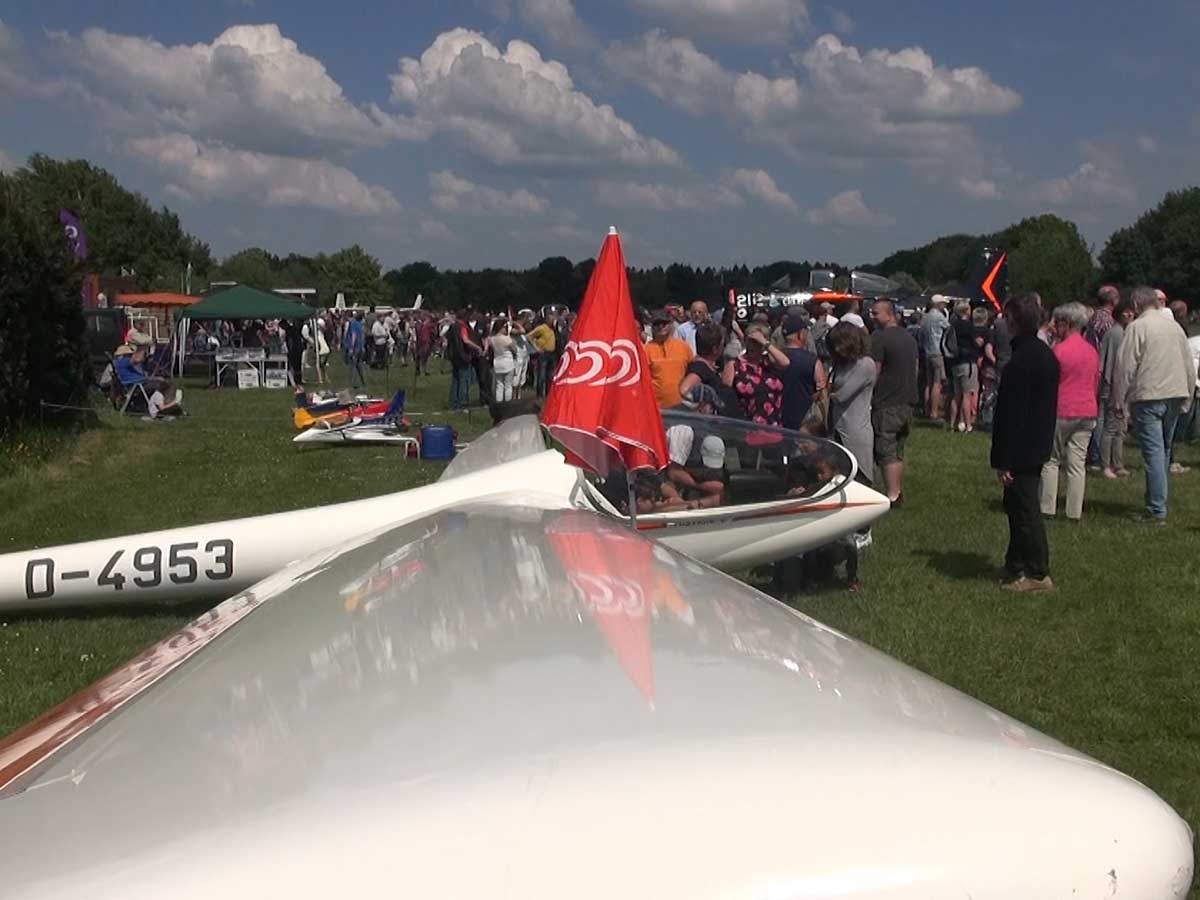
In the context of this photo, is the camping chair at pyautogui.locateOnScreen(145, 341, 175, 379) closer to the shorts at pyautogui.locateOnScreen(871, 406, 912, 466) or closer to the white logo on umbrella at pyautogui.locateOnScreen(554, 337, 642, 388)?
the shorts at pyautogui.locateOnScreen(871, 406, 912, 466)

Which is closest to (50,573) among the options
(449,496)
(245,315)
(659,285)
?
(449,496)

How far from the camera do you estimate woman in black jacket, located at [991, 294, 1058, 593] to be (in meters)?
6.70

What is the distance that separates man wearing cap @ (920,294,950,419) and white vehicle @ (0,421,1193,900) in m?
15.2

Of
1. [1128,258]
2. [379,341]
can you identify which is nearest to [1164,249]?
[1128,258]

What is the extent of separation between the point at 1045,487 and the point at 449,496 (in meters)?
5.79

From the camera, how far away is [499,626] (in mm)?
1576

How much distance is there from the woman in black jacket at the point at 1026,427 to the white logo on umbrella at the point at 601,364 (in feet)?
11.2

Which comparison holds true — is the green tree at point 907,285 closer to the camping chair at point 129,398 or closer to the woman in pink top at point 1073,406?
the camping chair at point 129,398

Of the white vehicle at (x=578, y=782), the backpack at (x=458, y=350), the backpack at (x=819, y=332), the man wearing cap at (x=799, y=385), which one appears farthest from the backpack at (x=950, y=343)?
the white vehicle at (x=578, y=782)

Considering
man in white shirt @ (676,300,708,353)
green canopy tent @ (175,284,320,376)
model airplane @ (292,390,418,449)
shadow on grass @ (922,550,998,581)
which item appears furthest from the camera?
green canopy tent @ (175,284,320,376)

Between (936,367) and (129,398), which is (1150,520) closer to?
(936,367)

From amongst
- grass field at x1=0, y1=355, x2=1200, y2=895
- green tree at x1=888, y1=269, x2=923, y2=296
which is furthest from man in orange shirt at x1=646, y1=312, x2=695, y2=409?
green tree at x1=888, y1=269, x2=923, y2=296

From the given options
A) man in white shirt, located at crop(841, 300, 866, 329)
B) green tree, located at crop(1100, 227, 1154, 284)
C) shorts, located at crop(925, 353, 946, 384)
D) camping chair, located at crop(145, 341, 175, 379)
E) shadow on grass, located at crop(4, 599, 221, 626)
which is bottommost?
shadow on grass, located at crop(4, 599, 221, 626)

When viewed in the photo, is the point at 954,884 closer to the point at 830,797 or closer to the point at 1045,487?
the point at 830,797
